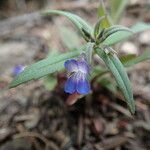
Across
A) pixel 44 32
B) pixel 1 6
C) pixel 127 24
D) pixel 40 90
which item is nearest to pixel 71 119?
pixel 40 90

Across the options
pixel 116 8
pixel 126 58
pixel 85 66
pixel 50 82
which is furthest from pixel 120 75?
pixel 116 8

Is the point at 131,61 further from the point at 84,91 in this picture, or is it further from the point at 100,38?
the point at 84,91

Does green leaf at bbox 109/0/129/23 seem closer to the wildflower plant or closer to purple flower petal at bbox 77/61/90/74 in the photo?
the wildflower plant

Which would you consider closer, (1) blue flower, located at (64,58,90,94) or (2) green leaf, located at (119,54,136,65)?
(1) blue flower, located at (64,58,90,94)

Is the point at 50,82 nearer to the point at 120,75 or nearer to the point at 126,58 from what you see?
the point at 126,58

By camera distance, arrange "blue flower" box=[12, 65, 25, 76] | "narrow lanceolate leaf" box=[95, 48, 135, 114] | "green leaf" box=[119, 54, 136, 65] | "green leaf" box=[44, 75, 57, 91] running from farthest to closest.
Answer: "blue flower" box=[12, 65, 25, 76] < "green leaf" box=[44, 75, 57, 91] < "green leaf" box=[119, 54, 136, 65] < "narrow lanceolate leaf" box=[95, 48, 135, 114]

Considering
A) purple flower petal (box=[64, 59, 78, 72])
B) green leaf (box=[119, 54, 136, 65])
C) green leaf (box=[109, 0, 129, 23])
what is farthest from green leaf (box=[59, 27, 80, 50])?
purple flower petal (box=[64, 59, 78, 72])
